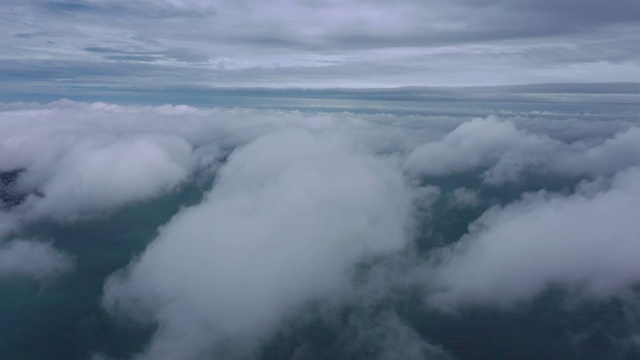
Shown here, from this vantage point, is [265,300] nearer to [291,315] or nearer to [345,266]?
[291,315]

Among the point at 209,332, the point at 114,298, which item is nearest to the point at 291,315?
the point at 209,332

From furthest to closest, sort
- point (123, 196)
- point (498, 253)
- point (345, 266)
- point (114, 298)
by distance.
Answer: point (123, 196) → point (498, 253) → point (345, 266) → point (114, 298)

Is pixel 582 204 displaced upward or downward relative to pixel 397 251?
upward

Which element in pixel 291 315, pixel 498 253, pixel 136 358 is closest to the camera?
pixel 136 358

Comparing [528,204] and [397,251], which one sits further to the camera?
[528,204]

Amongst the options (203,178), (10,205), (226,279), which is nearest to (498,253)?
(226,279)

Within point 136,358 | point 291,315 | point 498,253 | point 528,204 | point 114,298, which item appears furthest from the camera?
point 528,204

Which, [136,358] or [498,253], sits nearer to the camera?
[136,358]

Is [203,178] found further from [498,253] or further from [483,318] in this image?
[483,318]

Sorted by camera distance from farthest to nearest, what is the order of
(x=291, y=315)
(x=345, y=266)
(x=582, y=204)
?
(x=582, y=204) → (x=345, y=266) → (x=291, y=315)
